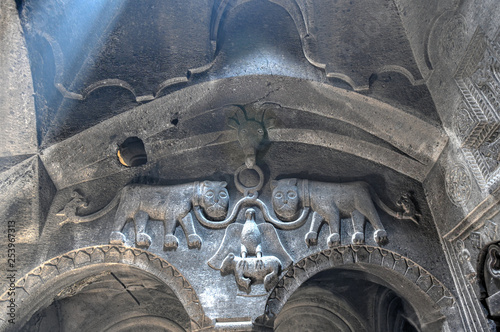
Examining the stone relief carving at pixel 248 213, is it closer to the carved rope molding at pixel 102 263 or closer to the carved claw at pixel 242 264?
the carved claw at pixel 242 264

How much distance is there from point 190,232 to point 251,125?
1.19 meters

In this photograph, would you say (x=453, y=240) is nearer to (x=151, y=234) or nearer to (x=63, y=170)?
(x=151, y=234)

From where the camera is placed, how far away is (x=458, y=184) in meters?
3.53

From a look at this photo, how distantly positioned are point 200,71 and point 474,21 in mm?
2356

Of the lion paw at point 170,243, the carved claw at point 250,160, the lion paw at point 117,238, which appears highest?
the carved claw at point 250,160

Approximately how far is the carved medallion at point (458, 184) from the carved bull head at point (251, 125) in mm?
1641

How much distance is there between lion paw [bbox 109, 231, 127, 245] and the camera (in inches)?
147

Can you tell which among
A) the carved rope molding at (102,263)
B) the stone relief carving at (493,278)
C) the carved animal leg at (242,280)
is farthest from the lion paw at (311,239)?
the stone relief carving at (493,278)

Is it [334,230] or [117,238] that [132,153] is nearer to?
[117,238]

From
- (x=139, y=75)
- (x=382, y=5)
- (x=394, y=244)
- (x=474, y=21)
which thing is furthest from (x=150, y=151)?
(x=474, y=21)

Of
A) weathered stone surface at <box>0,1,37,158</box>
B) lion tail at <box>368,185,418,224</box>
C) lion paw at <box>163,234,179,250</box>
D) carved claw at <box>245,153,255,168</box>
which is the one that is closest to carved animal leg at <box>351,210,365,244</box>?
lion tail at <box>368,185,418,224</box>

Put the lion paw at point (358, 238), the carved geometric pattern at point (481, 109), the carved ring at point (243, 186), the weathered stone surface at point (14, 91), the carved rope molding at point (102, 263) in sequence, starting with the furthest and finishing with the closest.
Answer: the carved ring at point (243, 186) < the weathered stone surface at point (14, 91) < the lion paw at point (358, 238) < the carved rope molding at point (102, 263) < the carved geometric pattern at point (481, 109)

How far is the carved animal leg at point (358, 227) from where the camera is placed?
144 inches

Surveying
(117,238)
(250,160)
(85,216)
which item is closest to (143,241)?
(117,238)
